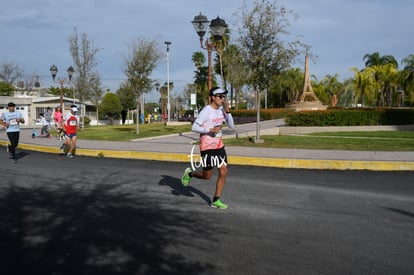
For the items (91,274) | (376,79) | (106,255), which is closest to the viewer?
(91,274)

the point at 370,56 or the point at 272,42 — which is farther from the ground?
the point at 370,56

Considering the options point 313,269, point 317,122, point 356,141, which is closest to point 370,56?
point 317,122

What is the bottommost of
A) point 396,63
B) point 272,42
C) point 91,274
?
point 91,274

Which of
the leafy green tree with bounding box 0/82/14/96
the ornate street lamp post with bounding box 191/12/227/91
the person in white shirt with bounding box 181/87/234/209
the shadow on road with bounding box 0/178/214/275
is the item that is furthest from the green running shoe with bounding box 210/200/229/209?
the leafy green tree with bounding box 0/82/14/96

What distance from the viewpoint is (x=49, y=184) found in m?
7.45

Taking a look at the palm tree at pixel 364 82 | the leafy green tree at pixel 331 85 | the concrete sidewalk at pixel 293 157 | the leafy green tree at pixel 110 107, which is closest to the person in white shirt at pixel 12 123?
the concrete sidewalk at pixel 293 157

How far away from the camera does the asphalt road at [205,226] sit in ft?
11.3

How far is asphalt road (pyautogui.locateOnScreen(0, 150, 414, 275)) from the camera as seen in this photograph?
3.43 meters

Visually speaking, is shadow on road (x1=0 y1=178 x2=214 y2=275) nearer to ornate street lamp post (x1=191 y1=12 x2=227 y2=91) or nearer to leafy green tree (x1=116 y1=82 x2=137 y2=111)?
ornate street lamp post (x1=191 y1=12 x2=227 y2=91)

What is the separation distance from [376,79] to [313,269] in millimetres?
57848

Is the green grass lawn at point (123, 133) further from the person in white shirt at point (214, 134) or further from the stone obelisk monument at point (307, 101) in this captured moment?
Answer: the stone obelisk monument at point (307, 101)

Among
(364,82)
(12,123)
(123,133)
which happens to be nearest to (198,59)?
(364,82)

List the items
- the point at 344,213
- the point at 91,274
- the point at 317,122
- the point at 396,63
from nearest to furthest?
the point at 91,274 → the point at 344,213 → the point at 317,122 → the point at 396,63

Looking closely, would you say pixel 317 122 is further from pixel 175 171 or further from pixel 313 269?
pixel 313 269
